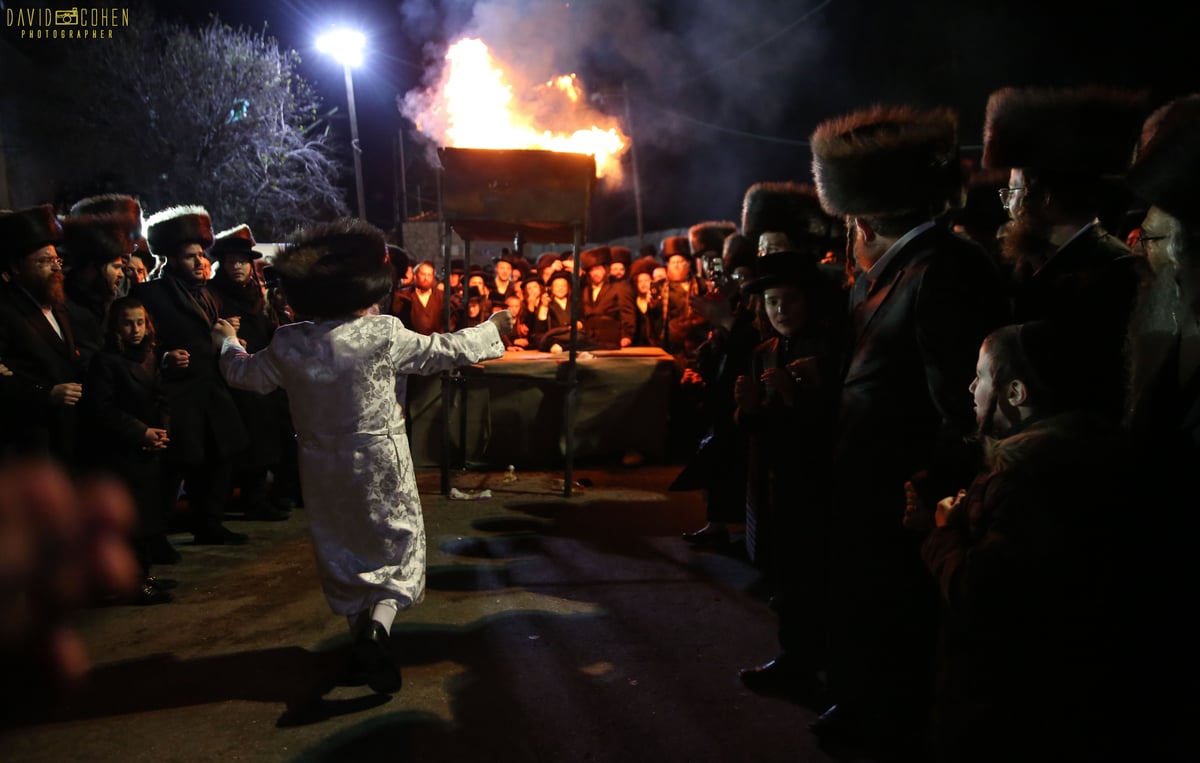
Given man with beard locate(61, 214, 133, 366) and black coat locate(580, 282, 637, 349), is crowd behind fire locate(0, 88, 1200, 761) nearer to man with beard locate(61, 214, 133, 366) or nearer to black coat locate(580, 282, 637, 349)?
man with beard locate(61, 214, 133, 366)

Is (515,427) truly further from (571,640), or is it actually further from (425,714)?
(425,714)

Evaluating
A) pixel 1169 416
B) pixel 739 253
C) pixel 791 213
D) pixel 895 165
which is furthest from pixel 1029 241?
pixel 739 253

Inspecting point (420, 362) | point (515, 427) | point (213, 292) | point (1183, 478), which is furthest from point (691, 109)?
point (1183, 478)

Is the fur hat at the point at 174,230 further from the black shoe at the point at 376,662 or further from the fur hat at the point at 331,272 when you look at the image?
the black shoe at the point at 376,662

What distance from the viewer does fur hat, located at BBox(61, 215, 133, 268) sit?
6816 mm

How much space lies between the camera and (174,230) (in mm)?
6562

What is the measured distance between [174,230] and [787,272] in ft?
16.5

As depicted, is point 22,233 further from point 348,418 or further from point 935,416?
point 935,416

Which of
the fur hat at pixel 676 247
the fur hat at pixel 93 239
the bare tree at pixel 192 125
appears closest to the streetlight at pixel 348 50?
the bare tree at pixel 192 125

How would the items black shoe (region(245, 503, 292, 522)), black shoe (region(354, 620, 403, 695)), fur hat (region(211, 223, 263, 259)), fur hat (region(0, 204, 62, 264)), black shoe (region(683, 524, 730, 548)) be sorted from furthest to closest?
black shoe (region(245, 503, 292, 522)) → fur hat (region(211, 223, 263, 259)) → black shoe (region(683, 524, 730, 548)) → fur hat (region(0, 204, 62, 264)) → black shoe (region(354, 620, 403, 695))

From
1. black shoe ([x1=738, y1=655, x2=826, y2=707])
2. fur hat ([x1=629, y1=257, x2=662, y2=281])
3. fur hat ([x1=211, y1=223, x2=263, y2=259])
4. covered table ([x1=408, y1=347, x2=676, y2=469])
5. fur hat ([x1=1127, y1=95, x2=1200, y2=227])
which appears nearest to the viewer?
fur hat ([x1=1127, y1=95, x2=1200, y2=227])

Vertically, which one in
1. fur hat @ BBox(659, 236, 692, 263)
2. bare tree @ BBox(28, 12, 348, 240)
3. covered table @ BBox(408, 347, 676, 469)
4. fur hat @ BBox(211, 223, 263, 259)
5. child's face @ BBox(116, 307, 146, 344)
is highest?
bare tree @ BBox(28, 12, 348, 240)

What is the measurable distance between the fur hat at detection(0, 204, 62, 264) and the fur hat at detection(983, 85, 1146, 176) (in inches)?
235

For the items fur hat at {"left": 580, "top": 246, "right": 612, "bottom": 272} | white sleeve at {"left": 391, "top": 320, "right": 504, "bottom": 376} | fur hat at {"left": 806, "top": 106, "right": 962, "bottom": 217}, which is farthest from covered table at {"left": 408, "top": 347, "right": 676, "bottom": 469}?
fur hat at {"left": 806, "top": 106, "right": 962, "bottom": 217}
